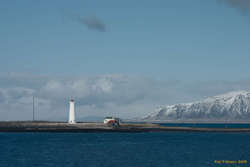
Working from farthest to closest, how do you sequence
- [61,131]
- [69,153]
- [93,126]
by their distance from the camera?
[93,126] < [61,131] < [69,153]

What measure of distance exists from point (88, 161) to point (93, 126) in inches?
3982

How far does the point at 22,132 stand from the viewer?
16400 centimetres

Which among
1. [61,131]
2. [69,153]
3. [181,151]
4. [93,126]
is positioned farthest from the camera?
[93,126]

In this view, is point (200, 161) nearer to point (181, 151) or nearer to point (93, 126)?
point (181, 151)

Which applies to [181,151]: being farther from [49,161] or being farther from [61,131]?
[61,131]

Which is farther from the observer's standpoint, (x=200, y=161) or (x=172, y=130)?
(x=172, y=130)

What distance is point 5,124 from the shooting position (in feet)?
593

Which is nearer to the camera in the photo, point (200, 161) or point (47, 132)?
point (200, 161)

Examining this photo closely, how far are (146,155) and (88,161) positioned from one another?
47.1ft

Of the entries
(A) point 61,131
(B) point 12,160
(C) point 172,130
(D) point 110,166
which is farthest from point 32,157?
(C) point 172,130

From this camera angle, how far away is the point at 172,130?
184125 millimetres

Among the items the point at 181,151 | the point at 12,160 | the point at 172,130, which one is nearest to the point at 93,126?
the point at 172,130

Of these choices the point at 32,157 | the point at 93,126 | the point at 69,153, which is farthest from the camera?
the point at 93,126

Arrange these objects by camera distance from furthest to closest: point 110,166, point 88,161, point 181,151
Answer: point 181,151, point 88,161, point 110,166
